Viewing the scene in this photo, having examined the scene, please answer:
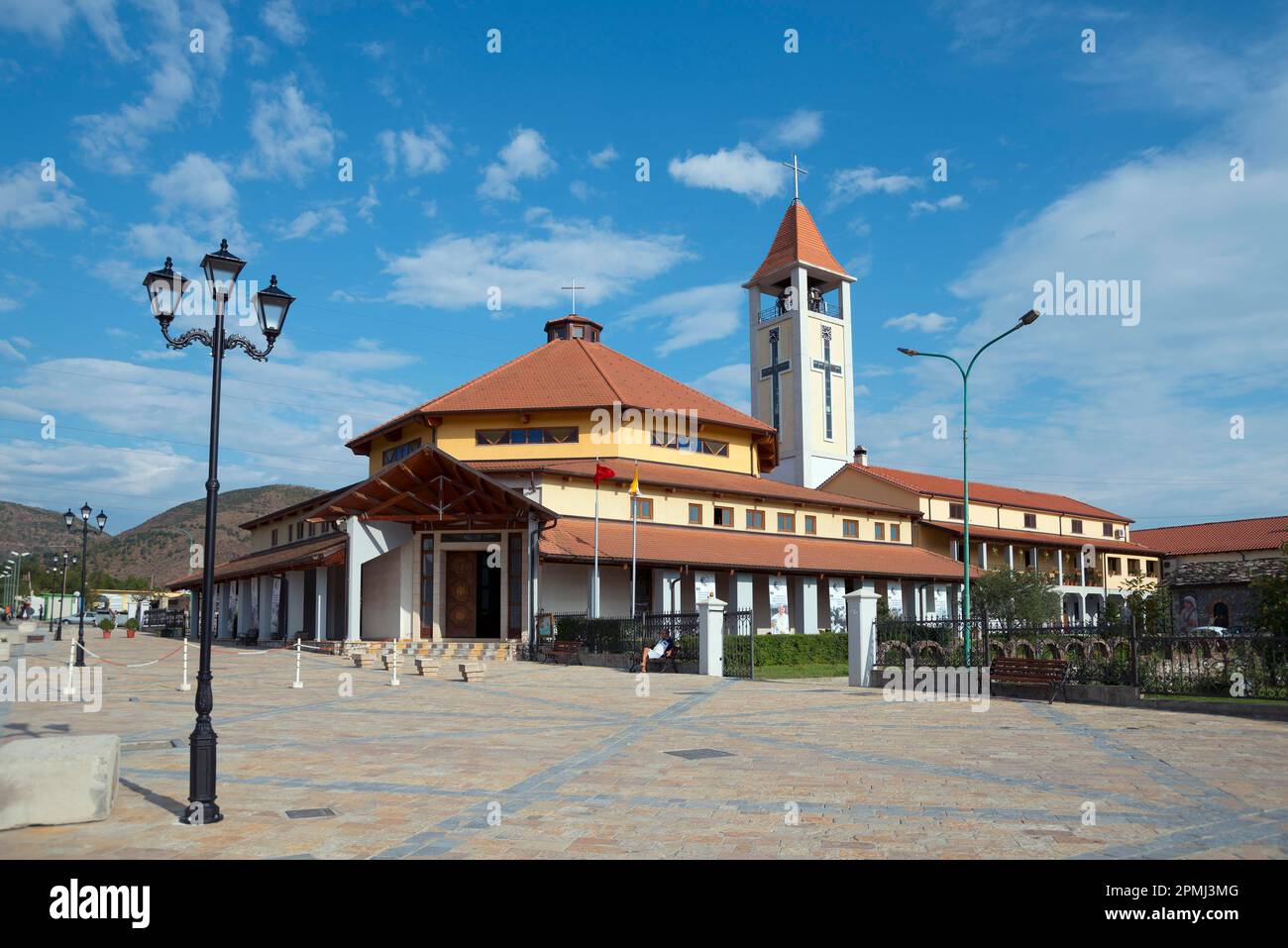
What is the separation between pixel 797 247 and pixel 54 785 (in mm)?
58484

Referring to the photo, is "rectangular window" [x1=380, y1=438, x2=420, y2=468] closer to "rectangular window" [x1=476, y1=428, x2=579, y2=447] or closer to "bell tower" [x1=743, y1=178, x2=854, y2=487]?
"rectangular window" [x1=476, y1=428, x2=579, y2=447]

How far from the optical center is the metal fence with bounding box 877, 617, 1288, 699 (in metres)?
16.0

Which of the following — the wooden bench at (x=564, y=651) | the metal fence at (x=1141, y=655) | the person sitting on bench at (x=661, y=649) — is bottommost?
the wooden bench at (x=564, y=651)

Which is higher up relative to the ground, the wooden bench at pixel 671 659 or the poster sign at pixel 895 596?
the poster sign at pixel 895 596

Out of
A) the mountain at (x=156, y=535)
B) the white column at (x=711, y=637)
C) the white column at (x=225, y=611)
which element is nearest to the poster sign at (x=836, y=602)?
the white column at (x=711, y=637)

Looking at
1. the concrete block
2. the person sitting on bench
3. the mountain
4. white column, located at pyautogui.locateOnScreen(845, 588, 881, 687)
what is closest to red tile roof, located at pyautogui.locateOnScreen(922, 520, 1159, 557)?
the person sitting on bench

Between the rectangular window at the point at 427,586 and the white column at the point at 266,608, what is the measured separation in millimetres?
13287

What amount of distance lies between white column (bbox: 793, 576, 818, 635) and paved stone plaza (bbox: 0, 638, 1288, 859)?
2310cm

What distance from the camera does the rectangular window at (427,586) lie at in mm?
35250

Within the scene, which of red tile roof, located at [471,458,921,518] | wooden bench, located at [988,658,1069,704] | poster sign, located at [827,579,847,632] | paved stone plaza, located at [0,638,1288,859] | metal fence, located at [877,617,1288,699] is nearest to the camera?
paved stone plaza, located at [0,638,1288,859]

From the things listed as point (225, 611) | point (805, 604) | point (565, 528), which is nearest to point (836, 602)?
point (805, 604)

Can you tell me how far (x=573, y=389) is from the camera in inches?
1656

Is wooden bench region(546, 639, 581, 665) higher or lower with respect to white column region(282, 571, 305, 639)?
lower

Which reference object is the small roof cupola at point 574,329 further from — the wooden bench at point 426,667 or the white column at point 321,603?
the wooden bench at point 426,667
